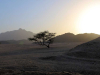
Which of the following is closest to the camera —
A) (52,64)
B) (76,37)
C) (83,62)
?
(52,64)

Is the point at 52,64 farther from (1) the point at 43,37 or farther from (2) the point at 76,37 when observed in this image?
(2) the point at 76,37

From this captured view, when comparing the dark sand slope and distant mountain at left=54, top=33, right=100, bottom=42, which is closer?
the dark sand slope

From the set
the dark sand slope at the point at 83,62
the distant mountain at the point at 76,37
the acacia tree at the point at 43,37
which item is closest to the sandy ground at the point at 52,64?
the dark sand slope at the point at 83,62

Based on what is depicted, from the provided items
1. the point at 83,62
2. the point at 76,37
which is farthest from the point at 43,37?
the point at 76,37

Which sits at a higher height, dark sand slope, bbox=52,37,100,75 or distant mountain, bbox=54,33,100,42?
distant mountain, bbox=54,33,100,42

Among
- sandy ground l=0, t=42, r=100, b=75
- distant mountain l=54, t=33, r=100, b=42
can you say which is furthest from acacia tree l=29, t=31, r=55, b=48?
distant mountain l=54, t=33, r=100, b=42

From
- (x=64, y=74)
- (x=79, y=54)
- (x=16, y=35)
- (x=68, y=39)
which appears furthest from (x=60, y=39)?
(x=16, y=35)

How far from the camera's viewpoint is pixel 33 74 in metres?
7.69

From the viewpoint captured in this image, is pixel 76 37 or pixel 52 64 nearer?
pixel 52 64

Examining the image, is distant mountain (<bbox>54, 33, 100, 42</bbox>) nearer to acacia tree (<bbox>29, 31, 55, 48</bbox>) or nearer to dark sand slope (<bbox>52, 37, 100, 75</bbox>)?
acacia tree (<bbox>29, 31, 55, 48</bbox>)

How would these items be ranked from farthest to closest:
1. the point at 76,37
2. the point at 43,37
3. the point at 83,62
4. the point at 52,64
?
the point at 76,37, the point at 43,37, the point at 83,62, the point at 52,64

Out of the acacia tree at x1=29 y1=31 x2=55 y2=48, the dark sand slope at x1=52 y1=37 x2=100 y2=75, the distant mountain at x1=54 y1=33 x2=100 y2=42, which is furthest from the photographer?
the distant mountain at x1=54 y1=33 x2=100 y2=42

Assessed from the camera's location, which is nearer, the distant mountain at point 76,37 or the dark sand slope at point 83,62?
the dark sand slope at point 83,62

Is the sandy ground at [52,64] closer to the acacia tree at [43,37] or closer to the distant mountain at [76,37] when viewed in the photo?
the acacia tree at [43,37]
